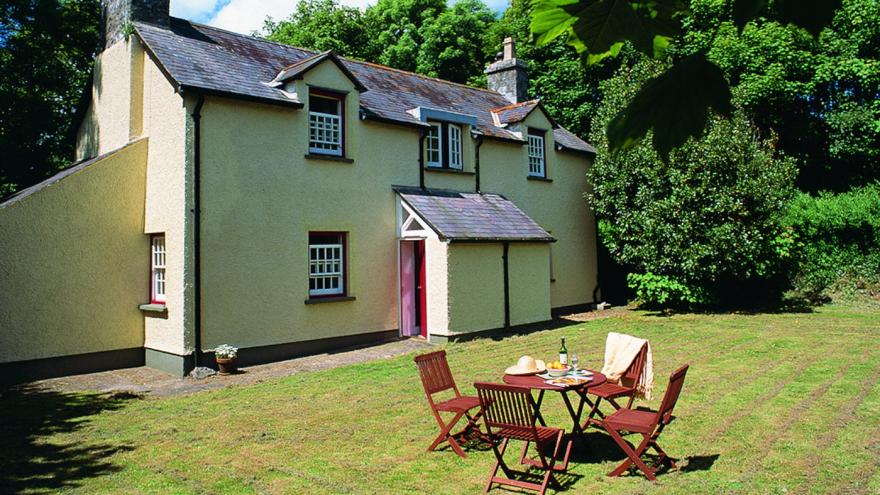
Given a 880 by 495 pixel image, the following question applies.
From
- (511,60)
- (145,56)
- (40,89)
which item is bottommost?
(145,56)

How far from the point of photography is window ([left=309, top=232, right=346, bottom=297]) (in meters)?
14.2

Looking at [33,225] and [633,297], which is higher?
[33,225]

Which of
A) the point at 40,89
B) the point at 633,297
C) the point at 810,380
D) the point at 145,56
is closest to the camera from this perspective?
the point at 810,380

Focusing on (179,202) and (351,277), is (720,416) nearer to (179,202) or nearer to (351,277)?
(351,277)

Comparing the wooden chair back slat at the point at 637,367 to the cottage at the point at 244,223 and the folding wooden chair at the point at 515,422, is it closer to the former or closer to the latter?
the folding wooden chair at the point at 515,422

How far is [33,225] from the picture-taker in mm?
11914

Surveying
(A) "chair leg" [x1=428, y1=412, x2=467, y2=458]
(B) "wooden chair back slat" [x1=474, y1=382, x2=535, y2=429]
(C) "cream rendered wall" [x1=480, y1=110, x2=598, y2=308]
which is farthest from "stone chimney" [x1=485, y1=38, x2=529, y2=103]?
(B) "wooden chair back slat" [x1=474, y1=382, x2=535, y2=429]

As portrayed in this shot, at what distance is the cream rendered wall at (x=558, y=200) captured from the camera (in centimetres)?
1877

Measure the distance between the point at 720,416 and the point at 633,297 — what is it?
15297 millimetres

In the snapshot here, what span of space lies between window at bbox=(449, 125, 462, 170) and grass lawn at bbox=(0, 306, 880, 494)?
6859mm

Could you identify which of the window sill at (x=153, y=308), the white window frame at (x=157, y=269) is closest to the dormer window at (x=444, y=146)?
the white window frame at (x=157, y=269)

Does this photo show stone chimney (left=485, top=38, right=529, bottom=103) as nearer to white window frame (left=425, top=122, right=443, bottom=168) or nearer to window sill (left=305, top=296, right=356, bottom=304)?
white window frame (left=425, top=122, right=443, bottom=168)

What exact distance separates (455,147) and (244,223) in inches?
279

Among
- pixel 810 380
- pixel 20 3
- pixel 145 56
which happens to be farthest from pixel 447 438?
pixel 20 3
